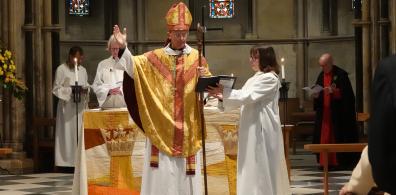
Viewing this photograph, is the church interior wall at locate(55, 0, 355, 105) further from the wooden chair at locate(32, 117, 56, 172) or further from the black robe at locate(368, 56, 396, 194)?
the black robe at locate(368, 56, 396, 194)

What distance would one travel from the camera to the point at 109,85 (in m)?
10.3

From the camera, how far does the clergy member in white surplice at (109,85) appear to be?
393 inches

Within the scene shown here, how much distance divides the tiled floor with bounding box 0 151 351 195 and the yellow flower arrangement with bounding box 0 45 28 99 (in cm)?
119

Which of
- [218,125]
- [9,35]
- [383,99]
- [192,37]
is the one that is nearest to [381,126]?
[383,99]

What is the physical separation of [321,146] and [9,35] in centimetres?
657

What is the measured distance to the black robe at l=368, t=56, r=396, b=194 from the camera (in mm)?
2734

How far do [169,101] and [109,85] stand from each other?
303 cm

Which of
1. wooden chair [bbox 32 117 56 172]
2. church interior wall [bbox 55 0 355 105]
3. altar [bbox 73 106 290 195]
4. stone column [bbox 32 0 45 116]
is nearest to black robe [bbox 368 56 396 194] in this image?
altar [bbox 73 106 290 195]

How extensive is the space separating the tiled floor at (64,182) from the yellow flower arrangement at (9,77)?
1.19 meters

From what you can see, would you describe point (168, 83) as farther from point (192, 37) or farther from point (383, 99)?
point (192, 37)

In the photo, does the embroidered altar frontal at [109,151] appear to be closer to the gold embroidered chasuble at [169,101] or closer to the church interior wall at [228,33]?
the gold embroidered chasuble at [169,101]

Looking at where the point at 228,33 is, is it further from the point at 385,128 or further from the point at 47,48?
the point at 385,128

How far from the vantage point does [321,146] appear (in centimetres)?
856

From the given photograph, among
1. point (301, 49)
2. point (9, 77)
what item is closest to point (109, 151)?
point (9, 77)
